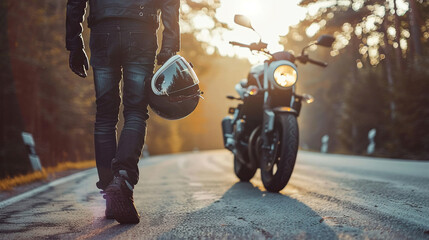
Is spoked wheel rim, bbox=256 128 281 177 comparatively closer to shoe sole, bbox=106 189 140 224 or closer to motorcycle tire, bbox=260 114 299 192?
motorcycle tire, bbox=260 114 299 192

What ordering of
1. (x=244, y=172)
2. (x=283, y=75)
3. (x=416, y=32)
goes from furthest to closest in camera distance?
(x=416, y=32) → (x=244, y=172) → (x=283, y=75)

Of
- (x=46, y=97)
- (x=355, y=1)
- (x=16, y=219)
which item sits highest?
(x=355, y=1)

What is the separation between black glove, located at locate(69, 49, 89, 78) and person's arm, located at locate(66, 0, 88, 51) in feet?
0.14

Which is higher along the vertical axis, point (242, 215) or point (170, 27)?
point (170, 27)

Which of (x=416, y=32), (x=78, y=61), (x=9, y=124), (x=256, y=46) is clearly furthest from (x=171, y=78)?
(x=416, y=32)

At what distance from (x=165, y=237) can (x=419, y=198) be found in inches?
79.1

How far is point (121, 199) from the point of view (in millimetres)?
2512

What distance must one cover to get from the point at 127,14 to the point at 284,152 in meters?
1.77

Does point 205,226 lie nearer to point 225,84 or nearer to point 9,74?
point 9,74

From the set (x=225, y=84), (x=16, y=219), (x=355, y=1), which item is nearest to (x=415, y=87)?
(x=355, y=1)

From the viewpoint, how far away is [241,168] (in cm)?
522

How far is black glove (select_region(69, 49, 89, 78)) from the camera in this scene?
2.98 meters

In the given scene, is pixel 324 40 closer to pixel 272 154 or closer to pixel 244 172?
pixel 272 154

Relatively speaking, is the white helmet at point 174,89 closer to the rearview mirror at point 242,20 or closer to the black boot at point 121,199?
the black boot at point 121,199
